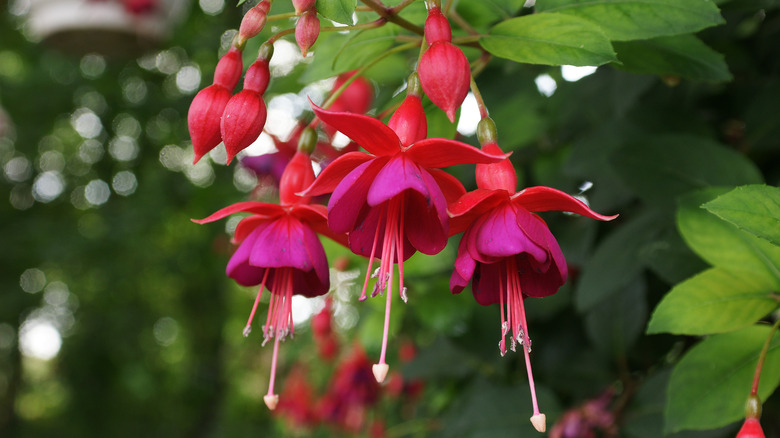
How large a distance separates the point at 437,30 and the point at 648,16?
0.62 ft

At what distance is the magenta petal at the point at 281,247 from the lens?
0.46 metres

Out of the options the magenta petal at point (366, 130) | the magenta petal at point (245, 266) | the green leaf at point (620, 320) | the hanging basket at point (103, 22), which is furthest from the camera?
the hanging basket at point (103, 22)

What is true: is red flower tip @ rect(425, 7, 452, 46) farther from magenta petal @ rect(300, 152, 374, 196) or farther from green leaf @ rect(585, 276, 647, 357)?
green leaf @ rect(585, 276, 647, 357)

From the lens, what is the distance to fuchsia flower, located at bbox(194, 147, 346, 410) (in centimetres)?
46

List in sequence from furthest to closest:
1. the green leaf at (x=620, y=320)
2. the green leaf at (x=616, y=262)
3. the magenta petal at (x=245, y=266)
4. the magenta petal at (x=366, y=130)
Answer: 1. the green leaf at (x=620, y=320)
2. the green leaf at (x=616, y=262)
3. the magenta petal at (x=245, y=266)
4. the magenta petal at (x=366, y=130)

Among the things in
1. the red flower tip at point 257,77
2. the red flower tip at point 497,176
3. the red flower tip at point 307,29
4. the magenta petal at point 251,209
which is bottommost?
the red flower tip at point 497,176

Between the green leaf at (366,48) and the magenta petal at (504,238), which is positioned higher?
the green leaf at (366,48)

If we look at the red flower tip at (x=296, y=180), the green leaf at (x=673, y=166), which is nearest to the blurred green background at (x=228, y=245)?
the green leaf at (x=673, y=166)

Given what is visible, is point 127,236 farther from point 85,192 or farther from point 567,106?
point 567,106

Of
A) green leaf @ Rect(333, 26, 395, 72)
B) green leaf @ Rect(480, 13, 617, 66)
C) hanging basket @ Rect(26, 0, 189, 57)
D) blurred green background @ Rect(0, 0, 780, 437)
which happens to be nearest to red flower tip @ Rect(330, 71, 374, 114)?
blurred green background @ Rect(0, 0, 780, 437)

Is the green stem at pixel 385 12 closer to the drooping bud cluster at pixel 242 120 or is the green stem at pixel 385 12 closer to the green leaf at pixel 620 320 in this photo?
the drooping bud cluster at pixel 242 120

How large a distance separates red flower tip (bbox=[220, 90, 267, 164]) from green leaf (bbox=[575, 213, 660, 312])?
53cm

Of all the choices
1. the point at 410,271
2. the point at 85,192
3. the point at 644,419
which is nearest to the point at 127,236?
the point at 85,192

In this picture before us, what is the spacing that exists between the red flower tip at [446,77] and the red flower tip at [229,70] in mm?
152
